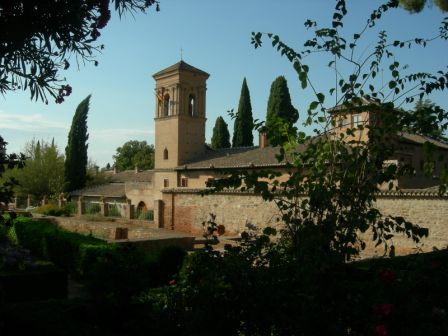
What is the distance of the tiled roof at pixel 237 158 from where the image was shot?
29.4 m

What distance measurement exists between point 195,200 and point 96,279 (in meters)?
20.6

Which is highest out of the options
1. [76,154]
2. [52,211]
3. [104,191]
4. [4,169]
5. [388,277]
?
[76,154]

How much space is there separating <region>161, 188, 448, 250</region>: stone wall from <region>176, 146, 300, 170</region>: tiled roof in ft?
10.3

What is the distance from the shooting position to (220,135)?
5006 centimetres

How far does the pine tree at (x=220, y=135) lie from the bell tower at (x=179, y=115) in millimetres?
11429

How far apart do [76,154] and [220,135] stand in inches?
595

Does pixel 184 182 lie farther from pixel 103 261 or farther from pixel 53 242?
pixel 103 261

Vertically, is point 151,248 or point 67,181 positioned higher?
point 67,181

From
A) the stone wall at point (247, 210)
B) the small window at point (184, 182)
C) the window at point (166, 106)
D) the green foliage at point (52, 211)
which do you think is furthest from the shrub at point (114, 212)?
the window at point (166, 106)

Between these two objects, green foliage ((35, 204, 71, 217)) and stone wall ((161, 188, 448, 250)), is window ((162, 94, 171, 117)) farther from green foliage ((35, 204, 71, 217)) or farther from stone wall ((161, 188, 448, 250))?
stone wall ((161, 188, 448, 250))

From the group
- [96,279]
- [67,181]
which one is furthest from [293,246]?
[67,181]

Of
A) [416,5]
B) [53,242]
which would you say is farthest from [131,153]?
[416,5]

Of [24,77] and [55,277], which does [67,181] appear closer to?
[55,277]

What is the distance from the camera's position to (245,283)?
433 cm
